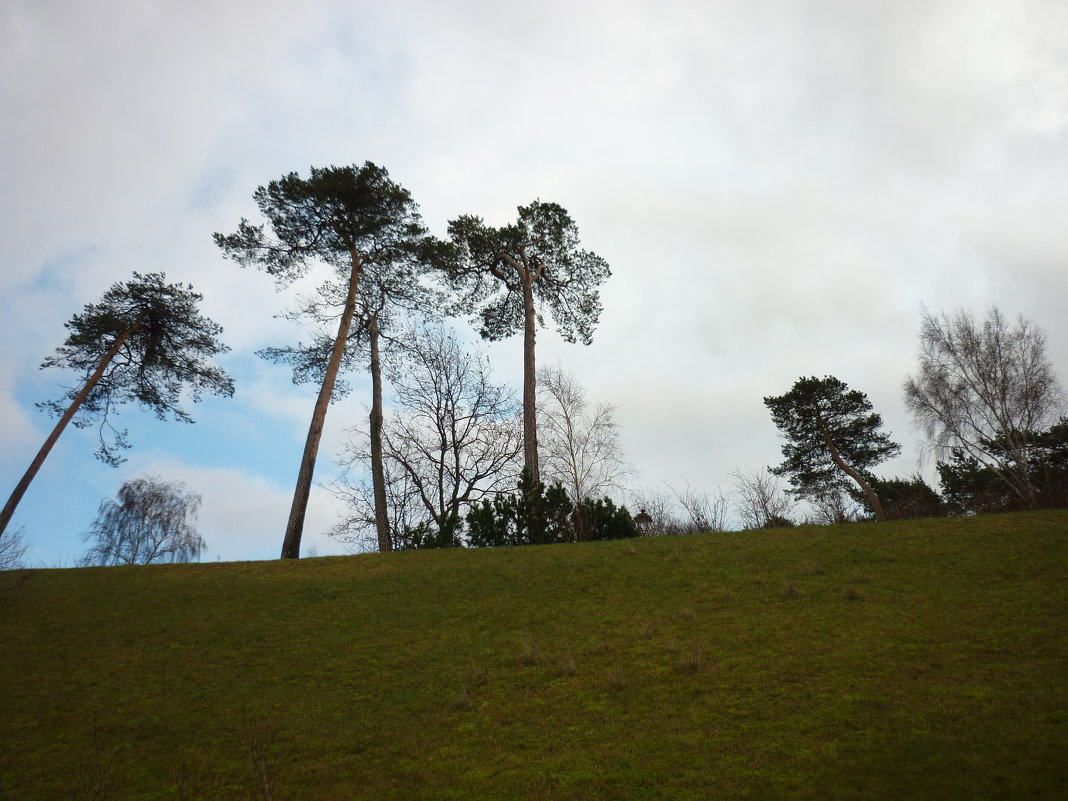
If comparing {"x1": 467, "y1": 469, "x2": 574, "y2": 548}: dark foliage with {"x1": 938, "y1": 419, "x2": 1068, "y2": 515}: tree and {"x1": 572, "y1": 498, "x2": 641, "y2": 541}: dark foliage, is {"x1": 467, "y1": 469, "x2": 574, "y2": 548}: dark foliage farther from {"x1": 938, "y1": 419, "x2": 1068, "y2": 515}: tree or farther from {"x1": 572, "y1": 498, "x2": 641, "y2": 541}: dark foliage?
{"x1": 938, "y1": 419, "x2": 1068, "y2": 515}: tree

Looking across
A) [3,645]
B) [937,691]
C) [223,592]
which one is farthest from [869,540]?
[3,645]

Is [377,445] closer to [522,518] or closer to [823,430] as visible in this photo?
[522,518]

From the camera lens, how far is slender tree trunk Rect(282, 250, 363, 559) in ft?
56.9

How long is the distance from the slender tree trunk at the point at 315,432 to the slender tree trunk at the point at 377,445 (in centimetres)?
105

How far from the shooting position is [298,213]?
2105 centimetres

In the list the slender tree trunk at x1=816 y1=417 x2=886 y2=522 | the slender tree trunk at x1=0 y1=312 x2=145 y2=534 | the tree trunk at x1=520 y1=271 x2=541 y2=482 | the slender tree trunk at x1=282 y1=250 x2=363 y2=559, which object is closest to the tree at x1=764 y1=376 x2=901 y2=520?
the slender tree trunk at x1=816 y1=417 x2=886 y2=522

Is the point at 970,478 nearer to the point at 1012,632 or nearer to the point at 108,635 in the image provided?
the point at 1012,632

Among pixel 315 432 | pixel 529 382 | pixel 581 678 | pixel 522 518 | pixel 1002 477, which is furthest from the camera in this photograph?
pixel 1002 477

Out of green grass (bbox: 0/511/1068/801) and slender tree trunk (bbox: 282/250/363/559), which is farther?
slender tree trunk (bbox: 282/250/363/559)

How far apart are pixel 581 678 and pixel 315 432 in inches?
523

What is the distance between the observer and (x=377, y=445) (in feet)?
70.7

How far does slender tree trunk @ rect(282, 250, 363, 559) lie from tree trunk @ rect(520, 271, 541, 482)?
587cm

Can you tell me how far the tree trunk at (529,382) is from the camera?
65.3ft

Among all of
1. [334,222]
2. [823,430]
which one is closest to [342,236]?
[334,222]
